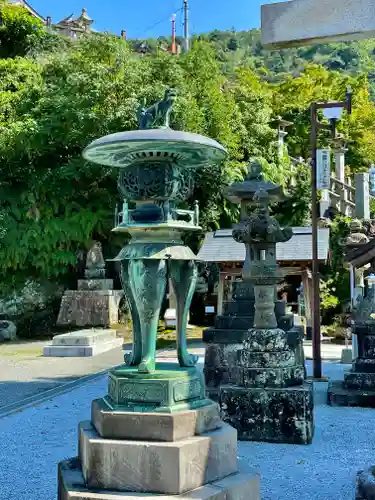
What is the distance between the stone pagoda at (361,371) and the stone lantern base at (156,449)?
517cm

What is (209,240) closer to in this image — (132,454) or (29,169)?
(29,169)

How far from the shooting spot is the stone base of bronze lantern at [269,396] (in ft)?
22.3

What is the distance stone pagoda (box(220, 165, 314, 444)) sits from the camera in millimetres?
6809

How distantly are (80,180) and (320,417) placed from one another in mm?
14365

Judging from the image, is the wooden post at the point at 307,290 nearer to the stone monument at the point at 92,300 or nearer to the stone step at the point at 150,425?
the stone monument at the point at 92,300

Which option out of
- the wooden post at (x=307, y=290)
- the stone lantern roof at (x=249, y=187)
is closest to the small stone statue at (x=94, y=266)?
the wooden post at (x=307, y=290)

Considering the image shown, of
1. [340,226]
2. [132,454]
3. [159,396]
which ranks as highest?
[340,226]

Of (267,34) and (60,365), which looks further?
(60,365)

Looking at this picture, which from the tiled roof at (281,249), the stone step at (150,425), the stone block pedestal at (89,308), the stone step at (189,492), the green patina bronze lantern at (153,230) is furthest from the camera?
the stone block pedestal at (89,308)

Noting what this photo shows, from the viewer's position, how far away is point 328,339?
58.5 feet

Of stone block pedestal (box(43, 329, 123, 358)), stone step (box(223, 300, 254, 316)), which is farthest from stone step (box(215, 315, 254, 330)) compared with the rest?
stone block pedestal (box(43, 329, 123, 358))

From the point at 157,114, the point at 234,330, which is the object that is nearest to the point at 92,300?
the point at 234,330

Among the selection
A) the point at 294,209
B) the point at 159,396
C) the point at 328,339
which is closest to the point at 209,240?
the point at 328,339

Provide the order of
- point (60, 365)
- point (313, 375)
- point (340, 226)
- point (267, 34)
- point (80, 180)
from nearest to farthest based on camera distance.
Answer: point (267, 34) < point (313, 375) < point (60, 365) < point (80, 180) < point (340, 226)
